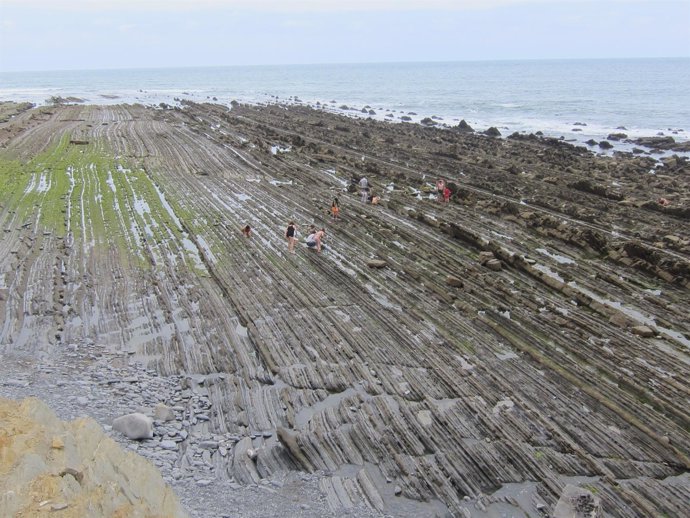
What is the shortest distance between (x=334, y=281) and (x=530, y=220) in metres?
14.0

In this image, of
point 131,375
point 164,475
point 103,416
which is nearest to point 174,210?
point 131,375

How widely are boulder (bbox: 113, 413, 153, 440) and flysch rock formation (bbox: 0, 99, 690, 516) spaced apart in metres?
0.27

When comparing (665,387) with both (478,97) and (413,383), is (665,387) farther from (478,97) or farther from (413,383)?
(478,97)

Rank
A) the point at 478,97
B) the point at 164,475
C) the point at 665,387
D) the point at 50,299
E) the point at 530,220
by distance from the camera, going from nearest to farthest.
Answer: the point at 164,475 < the point at 665,387 < the point at 50,299 < the point at 530,220 < the point at 478,97

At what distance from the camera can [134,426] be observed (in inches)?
501

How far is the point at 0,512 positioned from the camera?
7.39 m

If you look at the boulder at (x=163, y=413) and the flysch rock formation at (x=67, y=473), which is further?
the boulder at (x=163, y=413)

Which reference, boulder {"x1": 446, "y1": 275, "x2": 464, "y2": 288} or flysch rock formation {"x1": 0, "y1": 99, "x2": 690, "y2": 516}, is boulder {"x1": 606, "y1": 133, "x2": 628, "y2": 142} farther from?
boulder {"x1": 446, "y1": 275, "x2": 464, "y2": 288}

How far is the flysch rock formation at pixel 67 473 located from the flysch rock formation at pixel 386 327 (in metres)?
1.92

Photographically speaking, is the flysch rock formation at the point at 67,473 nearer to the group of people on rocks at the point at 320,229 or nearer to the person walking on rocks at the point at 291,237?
the person walking on rocks at the point at 291,237

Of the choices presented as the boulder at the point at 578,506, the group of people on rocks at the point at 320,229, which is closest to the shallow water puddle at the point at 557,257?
the group of people on rocks at the point at 320,229

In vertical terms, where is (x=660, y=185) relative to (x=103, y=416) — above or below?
above

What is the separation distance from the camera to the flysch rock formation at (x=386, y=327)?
12352 mm

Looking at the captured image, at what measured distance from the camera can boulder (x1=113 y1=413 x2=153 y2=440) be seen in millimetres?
12664
